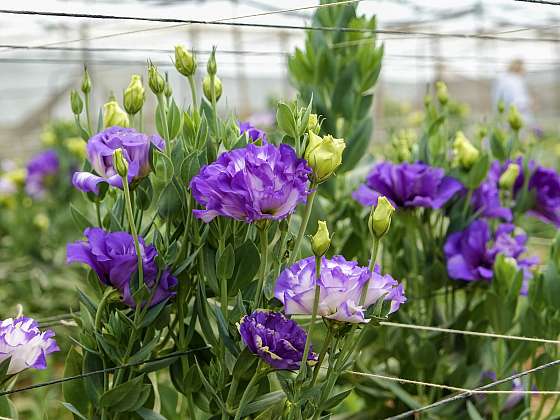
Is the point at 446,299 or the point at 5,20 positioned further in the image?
the point at 5,20

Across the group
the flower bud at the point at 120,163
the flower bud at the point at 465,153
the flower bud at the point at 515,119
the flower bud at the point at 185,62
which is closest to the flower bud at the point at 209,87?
the flower bud at the point at 185,62

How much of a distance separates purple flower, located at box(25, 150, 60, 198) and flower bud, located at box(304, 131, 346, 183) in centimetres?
153

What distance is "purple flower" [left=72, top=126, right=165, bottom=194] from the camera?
57cm

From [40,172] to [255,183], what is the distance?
1.54m

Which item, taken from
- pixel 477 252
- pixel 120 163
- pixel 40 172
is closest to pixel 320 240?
pixel 120 163

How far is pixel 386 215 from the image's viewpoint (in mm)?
489

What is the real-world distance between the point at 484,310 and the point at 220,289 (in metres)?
0.39

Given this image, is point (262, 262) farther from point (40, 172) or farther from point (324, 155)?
point (40, 172)

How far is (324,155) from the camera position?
1.62 ft

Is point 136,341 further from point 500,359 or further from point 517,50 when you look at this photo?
point 517,50

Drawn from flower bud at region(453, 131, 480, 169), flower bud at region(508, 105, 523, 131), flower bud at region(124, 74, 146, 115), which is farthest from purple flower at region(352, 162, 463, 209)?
flower bud at region(124, 74, 146, 115)

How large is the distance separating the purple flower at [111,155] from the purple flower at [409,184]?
0.97 ft

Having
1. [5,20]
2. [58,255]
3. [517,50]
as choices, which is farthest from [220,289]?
[517,50]

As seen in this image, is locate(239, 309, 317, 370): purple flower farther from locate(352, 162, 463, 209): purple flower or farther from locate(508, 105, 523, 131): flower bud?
locate(508, 105, 523, 131): flower bud
